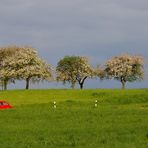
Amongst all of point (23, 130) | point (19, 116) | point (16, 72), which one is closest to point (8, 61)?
point (16, 72)

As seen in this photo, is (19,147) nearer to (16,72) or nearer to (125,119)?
(125,119)

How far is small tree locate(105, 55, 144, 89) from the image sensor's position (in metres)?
149

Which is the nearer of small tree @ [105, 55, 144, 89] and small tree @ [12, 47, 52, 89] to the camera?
small tree @ [12, 47, 52, 89]

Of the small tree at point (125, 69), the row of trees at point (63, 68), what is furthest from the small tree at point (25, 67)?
the small tree at point (125, 69)

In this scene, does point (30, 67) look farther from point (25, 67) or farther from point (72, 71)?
point (72, 71)

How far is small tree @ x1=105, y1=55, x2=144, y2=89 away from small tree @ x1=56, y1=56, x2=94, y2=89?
7.23 m

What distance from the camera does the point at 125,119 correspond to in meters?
35.8

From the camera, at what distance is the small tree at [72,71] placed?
14625 cm

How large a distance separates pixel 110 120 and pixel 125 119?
49.2 inches

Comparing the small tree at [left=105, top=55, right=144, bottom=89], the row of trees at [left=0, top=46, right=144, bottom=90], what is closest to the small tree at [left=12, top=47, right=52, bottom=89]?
the row of trees at [left=0, top=46, right=144, bottom=90]

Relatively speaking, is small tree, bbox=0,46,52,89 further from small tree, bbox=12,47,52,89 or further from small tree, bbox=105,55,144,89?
small tree, bbox=105,55,144,89

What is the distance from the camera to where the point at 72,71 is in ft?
481

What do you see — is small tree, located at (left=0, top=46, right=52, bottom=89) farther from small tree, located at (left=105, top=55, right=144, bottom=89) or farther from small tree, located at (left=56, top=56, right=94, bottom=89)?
small tree, located at (left=105, top=55, right=144, bottom=89)

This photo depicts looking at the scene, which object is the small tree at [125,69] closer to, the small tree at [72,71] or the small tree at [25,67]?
the small tree at [72,71]
